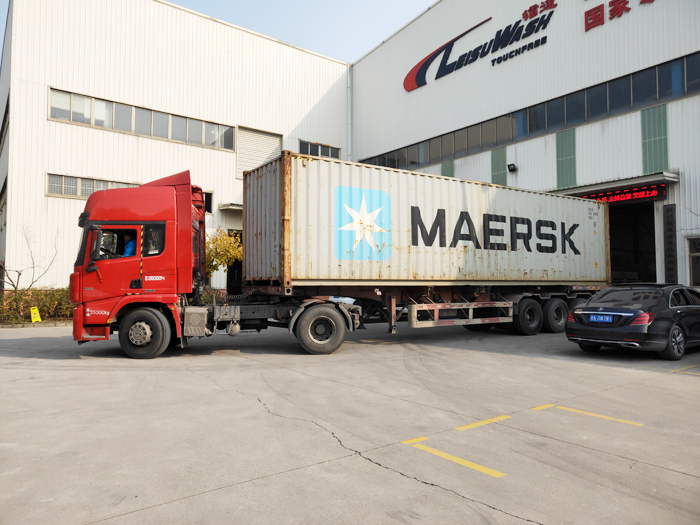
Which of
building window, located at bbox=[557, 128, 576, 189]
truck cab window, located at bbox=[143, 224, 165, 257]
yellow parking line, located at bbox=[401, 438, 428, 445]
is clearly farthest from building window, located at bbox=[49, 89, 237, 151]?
yellow parking line, located at bbox=[401, 438, 428, 445]

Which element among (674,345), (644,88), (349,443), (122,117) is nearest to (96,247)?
(349,443)

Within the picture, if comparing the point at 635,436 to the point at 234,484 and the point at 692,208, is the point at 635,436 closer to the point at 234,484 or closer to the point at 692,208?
the point at 234,484

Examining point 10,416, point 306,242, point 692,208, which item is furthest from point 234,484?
point 692,208

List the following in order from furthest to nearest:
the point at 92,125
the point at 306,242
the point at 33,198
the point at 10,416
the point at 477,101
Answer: the point at 477,101, the point at 92,125, the point at 33,198, the point at 306,242, the point at 10,416

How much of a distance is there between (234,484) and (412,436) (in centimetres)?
185

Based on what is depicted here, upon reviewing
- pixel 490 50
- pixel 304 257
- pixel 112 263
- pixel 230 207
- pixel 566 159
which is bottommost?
pixel 112 263

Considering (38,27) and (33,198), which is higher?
(38,27)

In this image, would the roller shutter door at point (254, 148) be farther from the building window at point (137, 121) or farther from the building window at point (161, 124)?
the building window at point (161, 124)

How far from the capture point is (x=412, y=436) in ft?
15.4

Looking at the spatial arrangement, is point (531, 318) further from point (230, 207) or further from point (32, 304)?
point (32, 304)

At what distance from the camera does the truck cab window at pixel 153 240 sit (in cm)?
932

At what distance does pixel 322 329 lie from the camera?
9.98 m

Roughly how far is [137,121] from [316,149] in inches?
398

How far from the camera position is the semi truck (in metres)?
9.24
